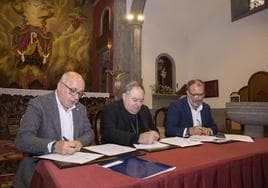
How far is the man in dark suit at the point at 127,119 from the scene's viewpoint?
2.36 m

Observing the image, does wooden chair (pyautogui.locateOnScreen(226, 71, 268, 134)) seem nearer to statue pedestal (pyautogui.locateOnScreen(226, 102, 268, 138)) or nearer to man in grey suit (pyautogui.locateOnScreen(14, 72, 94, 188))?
statue pedestal (pyautogui.locateOnScreen(226, 102, 268, 138))

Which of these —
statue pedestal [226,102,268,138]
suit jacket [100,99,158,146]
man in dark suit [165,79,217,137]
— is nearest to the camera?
suit jacket [100,99,158,146]

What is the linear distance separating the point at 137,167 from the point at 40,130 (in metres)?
1.09

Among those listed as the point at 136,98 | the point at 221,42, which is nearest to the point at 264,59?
the point at 221,42

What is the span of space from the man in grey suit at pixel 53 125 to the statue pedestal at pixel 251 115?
2.94m

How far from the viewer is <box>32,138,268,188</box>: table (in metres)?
1.25

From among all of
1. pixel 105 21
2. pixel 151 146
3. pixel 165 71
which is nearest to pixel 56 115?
pixel 151 146

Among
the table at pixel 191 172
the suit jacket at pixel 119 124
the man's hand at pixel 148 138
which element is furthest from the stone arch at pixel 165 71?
the table at pixel 191 172

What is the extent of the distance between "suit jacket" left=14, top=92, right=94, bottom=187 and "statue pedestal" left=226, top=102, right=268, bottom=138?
2943mm

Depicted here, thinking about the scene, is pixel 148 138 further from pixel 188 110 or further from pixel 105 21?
pixel 105 21

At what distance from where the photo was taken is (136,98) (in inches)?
101

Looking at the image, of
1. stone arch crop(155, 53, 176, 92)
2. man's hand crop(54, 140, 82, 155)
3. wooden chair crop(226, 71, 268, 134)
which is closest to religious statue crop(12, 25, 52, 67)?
stone arch crop(155, 53, 176, 92)

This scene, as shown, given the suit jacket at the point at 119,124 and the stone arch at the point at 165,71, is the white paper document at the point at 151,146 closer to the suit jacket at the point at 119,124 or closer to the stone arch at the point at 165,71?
the suit jacket at the point at 119,124

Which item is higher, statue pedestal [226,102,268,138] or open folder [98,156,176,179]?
statue pedestal [226,102,268,138]
